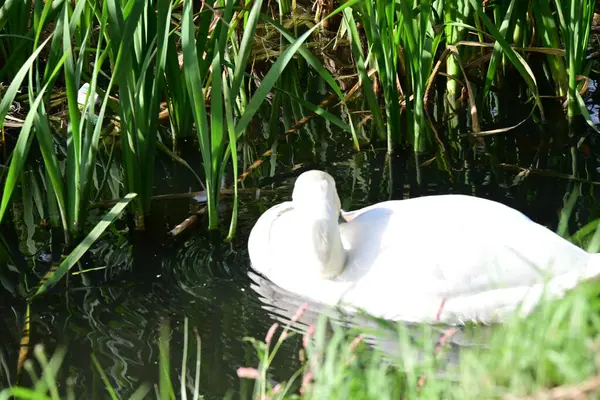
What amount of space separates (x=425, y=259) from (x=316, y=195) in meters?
0.48

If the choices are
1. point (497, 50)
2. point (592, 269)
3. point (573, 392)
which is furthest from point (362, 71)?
point (573, 392)

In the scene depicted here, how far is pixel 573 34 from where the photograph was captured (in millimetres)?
4562

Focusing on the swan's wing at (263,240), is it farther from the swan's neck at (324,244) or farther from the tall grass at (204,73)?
the swan's neck at (324,244)

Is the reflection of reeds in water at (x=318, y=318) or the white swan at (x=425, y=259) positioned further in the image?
the white swan at (x=425, y=259)

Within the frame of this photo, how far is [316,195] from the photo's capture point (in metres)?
3.45

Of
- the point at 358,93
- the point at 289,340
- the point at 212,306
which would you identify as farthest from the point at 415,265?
the point at 358,93

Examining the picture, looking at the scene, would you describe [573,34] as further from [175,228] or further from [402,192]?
[175,228]

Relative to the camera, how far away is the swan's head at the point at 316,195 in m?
3.40

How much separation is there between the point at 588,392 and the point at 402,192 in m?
2.65

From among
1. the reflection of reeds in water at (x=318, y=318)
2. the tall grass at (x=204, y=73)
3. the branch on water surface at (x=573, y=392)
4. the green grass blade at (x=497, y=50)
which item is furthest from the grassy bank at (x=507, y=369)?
the green grass blade at (x=497, y=50)

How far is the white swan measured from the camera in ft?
10.4

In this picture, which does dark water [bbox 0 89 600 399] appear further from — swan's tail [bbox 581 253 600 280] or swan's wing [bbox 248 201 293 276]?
swan's tail [bbox 581 253 600 280]

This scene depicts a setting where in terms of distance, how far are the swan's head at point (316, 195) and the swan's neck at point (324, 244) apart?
1.1 inches

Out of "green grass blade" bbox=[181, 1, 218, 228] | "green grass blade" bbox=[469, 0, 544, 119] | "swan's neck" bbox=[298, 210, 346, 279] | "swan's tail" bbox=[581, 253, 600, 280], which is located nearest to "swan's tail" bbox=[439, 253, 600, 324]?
"swan's tail" bbox=[581, 253, 600, 280]
